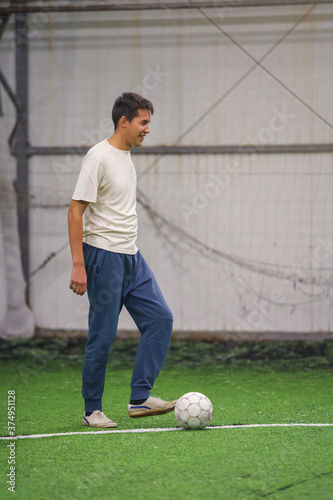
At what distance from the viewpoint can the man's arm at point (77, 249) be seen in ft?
13.1

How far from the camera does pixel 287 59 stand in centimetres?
830

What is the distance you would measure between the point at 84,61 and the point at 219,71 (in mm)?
1629

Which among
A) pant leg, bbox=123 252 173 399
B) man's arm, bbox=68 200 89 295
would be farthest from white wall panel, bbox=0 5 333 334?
man's arm, bbox=68 200 89 295

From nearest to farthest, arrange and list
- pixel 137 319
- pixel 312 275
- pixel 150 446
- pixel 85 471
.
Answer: pixel 85 471
pixel 150 446
pixel 137 319
pixel 312 275

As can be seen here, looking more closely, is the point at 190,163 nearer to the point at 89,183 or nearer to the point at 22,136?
the point at 22,136

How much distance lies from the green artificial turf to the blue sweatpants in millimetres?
268

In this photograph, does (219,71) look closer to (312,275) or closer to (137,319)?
A: (312,275)

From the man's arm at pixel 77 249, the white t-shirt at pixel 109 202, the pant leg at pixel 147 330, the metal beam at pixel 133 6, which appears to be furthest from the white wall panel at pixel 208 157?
the man's arm at pixel 77 249

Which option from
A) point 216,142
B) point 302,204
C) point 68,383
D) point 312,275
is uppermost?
point 216,142

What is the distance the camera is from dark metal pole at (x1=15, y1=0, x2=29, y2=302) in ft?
28.6

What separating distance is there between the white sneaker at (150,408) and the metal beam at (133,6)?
17.7 ft

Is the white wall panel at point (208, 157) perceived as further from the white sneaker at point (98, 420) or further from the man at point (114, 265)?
the white sneaker at point (98, 420)

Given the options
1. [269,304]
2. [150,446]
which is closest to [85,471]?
[150,446]

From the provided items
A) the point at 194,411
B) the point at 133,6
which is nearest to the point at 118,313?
the point at 194,411
